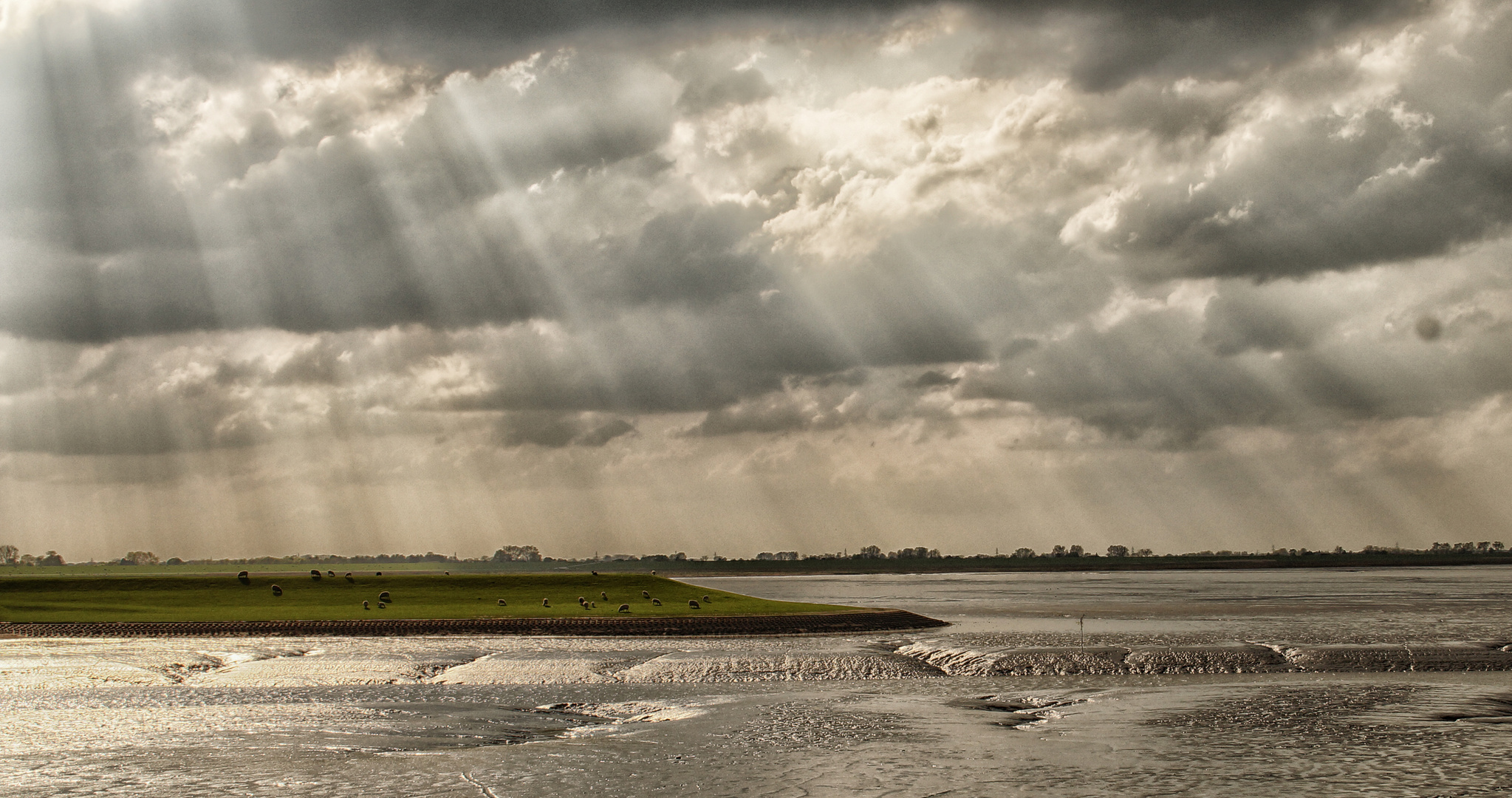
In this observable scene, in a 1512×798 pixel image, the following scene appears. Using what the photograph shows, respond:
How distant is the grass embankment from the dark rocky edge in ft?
4.00

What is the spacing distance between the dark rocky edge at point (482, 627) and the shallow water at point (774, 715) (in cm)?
289

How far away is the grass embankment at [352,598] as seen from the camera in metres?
52.4

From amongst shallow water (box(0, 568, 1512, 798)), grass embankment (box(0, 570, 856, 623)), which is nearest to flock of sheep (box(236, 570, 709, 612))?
grass embankment (box(0, 570, 856, 623))

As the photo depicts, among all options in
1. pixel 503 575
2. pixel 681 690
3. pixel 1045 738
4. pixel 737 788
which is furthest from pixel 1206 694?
pixel 503 575

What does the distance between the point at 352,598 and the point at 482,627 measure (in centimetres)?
2036

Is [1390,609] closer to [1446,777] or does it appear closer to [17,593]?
[1446,777]

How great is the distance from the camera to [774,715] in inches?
913

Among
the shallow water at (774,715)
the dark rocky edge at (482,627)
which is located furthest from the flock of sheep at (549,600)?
the shallow water at (774,715)

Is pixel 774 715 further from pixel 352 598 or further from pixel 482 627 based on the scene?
pixel 352 598

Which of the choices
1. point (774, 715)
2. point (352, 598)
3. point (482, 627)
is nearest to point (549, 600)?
point (352, 598)

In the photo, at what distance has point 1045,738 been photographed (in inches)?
778

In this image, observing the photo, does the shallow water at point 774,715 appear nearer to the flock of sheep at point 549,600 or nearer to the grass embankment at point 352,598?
the grass embankment at point 352,598

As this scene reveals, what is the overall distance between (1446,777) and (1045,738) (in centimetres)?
641

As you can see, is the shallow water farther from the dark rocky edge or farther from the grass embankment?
the grass embankment
